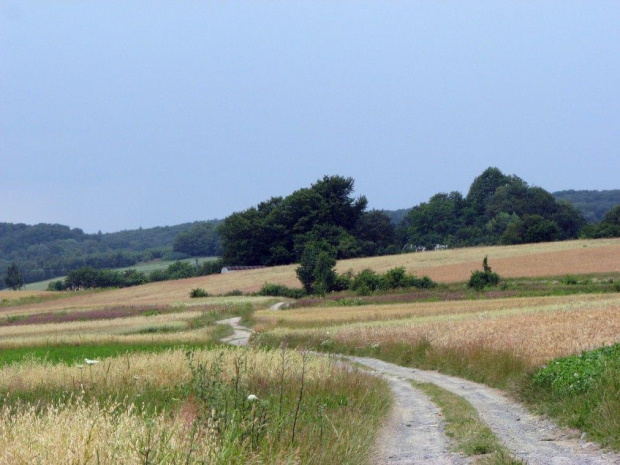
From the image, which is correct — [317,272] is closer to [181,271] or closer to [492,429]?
[492,429]

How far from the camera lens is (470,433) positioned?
39.6ft

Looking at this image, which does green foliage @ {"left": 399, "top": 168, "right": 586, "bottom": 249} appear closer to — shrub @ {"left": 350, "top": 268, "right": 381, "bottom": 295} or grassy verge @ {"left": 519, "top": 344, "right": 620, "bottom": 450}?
shrub @ {"left": 350, "top": 268, "right": 381, "bottom": 295}

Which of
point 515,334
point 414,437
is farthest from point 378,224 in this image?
point 414,437

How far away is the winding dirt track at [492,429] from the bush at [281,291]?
200 feet

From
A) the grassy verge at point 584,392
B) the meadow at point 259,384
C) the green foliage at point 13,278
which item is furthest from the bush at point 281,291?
the green foliage at point 13,278

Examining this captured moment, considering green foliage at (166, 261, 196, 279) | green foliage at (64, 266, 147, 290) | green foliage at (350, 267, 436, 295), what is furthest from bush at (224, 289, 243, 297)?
green foliage at (166, 261, 196, 279)

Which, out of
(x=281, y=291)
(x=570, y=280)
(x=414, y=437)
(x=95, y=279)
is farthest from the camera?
(x=95, y=279)

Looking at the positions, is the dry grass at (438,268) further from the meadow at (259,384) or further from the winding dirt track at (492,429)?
the winding dirt track at (492,429)

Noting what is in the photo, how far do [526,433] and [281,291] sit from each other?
226ft

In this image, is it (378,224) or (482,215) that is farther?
(482,215)

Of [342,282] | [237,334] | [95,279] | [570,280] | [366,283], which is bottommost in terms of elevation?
[237,334]

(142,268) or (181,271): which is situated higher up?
(142,268)

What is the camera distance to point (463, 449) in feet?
36.3

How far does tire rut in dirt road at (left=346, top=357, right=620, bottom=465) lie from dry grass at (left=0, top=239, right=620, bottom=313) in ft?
160
